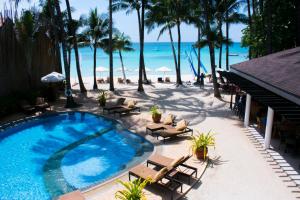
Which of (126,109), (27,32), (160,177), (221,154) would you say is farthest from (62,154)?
(27,32)

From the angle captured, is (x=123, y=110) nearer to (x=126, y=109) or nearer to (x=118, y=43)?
(x=126, y=109)

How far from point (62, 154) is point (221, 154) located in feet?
22.6

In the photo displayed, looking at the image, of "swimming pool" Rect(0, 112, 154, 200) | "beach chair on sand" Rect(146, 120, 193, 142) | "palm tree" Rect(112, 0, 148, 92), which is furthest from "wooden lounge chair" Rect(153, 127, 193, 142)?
"palm tree" Rect(112, 0, 148, 92)

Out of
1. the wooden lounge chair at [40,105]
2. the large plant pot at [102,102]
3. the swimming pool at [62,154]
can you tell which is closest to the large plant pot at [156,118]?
the swimming pool at [62,154]

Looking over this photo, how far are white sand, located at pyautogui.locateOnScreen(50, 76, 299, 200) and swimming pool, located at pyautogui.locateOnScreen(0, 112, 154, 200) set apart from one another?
Result: 3.79 ft

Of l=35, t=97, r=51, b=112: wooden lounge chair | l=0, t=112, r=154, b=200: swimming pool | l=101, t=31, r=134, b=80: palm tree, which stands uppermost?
l=101, t=31, r=134, b=80: palm tree

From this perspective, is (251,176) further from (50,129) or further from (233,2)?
(233,2)

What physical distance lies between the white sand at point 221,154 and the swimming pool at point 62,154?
115cm

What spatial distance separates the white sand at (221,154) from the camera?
8609 mm

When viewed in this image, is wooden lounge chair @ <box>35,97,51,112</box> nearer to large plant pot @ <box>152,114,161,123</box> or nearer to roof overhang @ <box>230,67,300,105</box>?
large plant pot @ <box>152,114,161,123</box>

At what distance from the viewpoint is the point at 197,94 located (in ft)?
81.6

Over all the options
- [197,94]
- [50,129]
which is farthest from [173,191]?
[197,94]

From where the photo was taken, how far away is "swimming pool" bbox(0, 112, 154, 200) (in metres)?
9.87

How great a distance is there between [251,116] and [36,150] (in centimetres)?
1140
